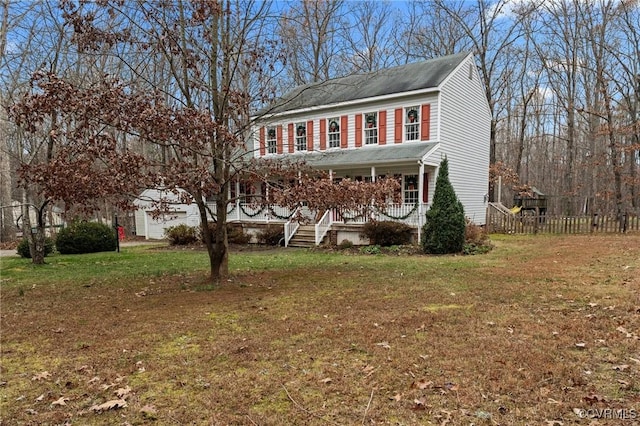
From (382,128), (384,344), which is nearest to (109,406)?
(384,344)

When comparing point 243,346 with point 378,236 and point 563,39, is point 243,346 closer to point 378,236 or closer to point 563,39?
point 378,236

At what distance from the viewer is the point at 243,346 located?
431cm

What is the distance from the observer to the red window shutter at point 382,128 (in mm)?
17312

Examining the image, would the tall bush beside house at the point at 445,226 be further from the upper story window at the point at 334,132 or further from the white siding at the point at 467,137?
the upper story window at the point at 334,132

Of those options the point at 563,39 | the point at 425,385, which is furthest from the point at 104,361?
the point at 563,39

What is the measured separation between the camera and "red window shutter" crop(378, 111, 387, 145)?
1731 centimetres

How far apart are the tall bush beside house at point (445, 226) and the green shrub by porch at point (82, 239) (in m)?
12.5

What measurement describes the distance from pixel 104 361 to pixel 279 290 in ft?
11.5

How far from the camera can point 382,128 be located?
17.4 metres

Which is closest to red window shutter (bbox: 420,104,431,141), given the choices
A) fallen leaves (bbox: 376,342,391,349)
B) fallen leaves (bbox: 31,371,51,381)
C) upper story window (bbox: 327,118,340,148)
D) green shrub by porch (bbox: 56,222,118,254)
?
upper story window (bbox: 327,118,340,148)

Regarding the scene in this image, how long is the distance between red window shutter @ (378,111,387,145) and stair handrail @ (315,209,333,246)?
4.20m

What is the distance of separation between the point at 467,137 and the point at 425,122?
11.4 feet

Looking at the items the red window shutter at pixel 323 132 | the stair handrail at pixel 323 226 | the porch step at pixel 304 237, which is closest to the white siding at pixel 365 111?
the red window shutter at pixel 323 132

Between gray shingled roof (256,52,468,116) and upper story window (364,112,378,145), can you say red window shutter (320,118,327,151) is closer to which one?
gray shingled roof (256,52,468,116)
